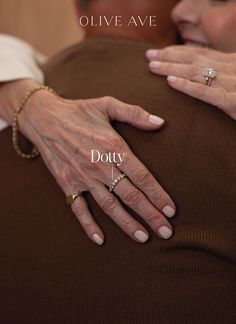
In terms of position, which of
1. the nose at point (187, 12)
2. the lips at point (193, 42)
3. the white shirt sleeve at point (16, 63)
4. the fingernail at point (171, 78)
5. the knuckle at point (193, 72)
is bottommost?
the white shirt sleeve at point (16, 63)

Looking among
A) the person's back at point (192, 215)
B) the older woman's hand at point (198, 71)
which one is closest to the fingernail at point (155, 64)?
the older woman's hand at point (198, 71)

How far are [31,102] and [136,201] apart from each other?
0.97ft

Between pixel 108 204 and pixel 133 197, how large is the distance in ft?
0.14

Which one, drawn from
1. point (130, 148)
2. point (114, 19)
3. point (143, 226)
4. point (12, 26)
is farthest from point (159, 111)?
point (12, 26)

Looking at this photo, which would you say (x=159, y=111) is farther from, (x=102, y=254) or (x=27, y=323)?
(x=27, y=323)

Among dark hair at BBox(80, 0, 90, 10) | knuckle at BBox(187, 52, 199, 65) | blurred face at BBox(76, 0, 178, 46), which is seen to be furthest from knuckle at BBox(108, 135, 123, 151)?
dark hair at BBox(80, 0, 90, 10)

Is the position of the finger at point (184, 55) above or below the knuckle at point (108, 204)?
above

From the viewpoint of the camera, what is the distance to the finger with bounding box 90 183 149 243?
0.77 meters

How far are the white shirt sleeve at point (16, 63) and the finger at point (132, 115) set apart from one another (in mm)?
240

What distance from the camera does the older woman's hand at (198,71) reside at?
82cm

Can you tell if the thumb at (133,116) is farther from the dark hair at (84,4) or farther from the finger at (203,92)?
the dark hair at (84,4)

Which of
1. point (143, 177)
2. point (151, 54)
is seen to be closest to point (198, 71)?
point (151, 54)

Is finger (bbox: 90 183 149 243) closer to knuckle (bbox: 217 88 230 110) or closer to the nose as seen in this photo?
knuckle (bbox: 217 88 230 110)

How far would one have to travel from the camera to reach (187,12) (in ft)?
3.57
